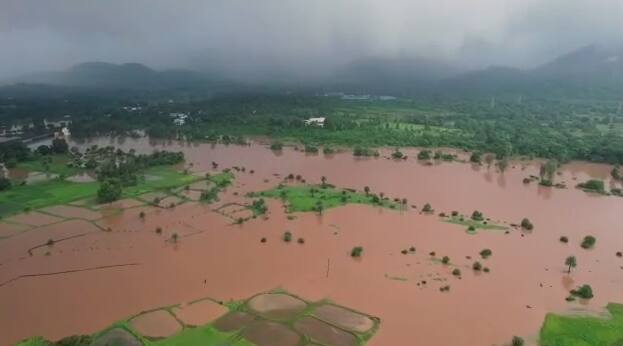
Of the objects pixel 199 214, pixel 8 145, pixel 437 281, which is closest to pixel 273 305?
pixel 437 281

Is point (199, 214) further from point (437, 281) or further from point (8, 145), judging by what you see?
point (8, 145)

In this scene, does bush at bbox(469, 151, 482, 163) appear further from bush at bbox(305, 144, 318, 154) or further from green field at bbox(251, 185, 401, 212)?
green field at bbox(251, 185, 401, 212)

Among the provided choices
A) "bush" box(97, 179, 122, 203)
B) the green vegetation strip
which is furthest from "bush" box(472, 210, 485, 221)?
"bush" box(97, 179, 122, 203)

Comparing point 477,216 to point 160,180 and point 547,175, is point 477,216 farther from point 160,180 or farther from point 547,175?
point 160,180

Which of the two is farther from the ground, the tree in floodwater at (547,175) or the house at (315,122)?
the house at (315,122)

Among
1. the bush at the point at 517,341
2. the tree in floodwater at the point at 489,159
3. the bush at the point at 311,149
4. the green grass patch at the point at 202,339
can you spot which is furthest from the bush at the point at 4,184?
the tree in floodwater at the point at 489,159

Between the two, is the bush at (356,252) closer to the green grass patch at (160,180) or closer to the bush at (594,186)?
the green grass patch at (160,180)
